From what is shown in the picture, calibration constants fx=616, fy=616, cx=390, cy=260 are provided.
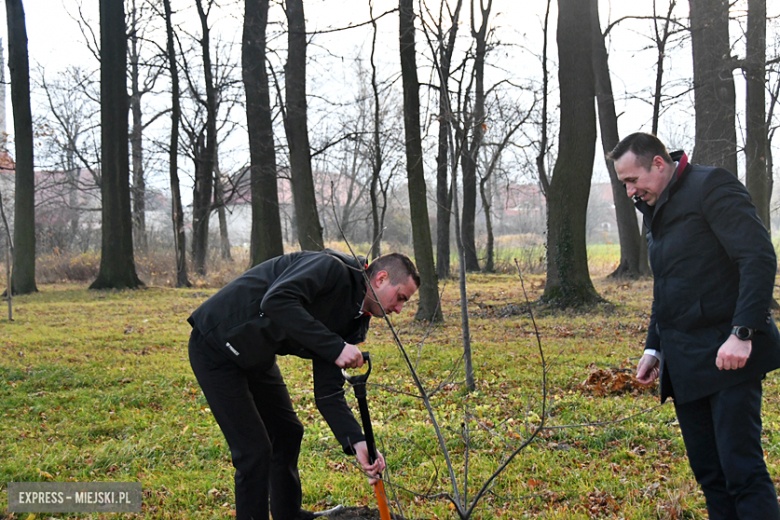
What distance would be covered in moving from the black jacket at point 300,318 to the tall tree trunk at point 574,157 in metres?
8.82

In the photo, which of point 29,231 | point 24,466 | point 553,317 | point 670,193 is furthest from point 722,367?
point 29,231

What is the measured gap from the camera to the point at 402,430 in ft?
16.3

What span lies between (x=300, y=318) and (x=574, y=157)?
9538 millimetres

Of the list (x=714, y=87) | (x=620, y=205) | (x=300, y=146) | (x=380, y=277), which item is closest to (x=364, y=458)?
(x=380, y=277)

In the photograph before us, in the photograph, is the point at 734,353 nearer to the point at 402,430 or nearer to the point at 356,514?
the point at 356,514

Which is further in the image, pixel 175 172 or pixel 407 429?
pixel 175 172

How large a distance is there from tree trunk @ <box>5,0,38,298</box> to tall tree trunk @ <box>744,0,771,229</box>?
58.3 feet

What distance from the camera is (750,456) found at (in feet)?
8.00

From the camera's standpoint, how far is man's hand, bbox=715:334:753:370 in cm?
241

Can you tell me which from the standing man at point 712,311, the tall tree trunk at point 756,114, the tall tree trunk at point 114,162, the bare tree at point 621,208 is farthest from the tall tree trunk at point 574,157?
the tall tree trunk at point 114,162

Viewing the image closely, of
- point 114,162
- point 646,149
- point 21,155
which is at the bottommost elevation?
point 646,149

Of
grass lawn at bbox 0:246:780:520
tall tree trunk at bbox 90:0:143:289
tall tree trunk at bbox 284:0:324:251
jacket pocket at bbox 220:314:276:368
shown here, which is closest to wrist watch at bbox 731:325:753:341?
grass lawn at bbox 0:246:780:520

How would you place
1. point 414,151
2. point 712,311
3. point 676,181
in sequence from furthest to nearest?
point 414,151
point 676,181
point 712,311

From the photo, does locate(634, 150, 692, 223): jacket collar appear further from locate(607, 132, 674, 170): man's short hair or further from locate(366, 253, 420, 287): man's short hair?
locate(366, 253, 420, 287): man's short hair
